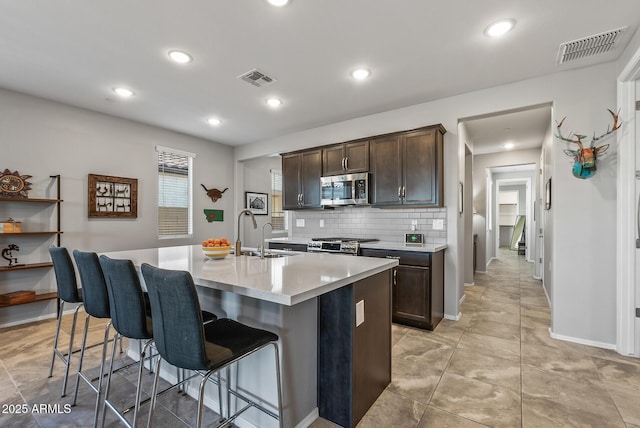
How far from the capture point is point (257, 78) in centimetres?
315

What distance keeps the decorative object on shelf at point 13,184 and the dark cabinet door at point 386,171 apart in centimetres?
Result: 422

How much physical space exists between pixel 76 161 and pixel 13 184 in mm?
704

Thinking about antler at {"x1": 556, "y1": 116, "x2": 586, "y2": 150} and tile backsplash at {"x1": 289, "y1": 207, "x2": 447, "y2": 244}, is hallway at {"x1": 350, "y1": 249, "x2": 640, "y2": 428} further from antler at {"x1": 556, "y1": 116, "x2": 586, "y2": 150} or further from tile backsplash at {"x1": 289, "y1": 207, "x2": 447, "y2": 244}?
antler at {"x1": 556, "y1": 116, "x2": 586, "y2": 150}

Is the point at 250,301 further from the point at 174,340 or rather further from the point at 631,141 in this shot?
the point at 631,141

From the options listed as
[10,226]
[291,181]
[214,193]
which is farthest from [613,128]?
[10,226]

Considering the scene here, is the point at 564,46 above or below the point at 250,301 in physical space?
above

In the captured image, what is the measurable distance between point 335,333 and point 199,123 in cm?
407

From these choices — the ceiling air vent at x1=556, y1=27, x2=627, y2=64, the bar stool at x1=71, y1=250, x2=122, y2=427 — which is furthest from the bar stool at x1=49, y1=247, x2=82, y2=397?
the ceiling air vent at x1=556, y1=27, x2=627, y2=64

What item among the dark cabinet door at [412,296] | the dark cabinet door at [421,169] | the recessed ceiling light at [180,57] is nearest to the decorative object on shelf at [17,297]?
the recessed ceiling light at [180,57]

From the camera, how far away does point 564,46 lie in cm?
253

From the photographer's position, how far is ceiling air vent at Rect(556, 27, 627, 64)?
2.39 m

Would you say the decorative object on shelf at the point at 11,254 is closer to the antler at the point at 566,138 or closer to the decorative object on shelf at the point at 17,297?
the decorative object on shelf at the point at 17,297

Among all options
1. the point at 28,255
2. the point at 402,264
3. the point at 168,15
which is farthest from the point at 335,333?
the point at 28,255

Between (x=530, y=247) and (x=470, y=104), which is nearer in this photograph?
(x=470, y=104)
